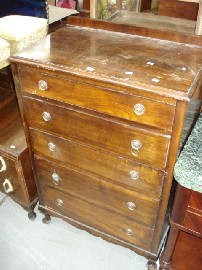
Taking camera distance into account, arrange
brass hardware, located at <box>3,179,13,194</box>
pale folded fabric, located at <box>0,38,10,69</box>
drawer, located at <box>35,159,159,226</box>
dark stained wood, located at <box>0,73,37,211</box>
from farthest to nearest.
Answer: brass hardware, located at <box>3,179,13,194</box>
dark stained wood, located at <box>0,73,37,211</box>
pale folded fabric, located at <box>0,38,10,69</box>
drawer, located at <box>35,159,159,226</box>

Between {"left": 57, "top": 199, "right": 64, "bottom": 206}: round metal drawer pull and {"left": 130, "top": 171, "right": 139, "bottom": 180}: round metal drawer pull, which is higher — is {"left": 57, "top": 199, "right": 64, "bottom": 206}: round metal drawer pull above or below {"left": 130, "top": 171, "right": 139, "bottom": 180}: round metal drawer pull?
below

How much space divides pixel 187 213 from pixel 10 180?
123cm

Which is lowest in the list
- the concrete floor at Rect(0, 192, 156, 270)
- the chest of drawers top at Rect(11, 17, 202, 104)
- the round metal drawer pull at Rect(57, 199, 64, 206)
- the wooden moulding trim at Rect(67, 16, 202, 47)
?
the concrete floor at Rect(0, 192, 156, 270)

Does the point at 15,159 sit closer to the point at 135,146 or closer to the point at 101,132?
the point at 101,132

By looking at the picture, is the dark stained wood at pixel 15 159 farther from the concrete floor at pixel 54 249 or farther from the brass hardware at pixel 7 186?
the concrete floor at pixel 54 249

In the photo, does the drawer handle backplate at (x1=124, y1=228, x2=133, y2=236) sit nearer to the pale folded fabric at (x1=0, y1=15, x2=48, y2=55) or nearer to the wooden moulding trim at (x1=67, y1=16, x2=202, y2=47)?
the wooden moulding trim at (x1=67, y1=16, x2=202, y2=47)

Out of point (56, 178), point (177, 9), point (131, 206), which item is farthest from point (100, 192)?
point (177, 9)

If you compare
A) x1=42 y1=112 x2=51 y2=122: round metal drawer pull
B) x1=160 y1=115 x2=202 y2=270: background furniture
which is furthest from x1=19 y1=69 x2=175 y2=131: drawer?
x1=160 y1=115 x2=202 y2=270: background furniture

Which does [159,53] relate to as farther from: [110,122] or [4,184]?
[4,184]

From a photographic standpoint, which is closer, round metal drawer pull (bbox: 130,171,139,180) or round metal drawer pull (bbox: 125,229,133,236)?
round metal drawer pull (bbox: 130,171,139,180)

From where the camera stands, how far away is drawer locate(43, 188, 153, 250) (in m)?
1.69

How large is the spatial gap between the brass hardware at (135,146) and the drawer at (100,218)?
20.5 inches

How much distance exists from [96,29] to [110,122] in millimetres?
635

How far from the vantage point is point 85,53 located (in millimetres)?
1382
